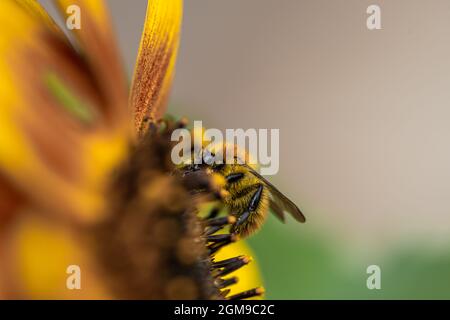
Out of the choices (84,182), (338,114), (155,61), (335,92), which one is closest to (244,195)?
(155,61)

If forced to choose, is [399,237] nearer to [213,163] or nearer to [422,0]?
[213,163]

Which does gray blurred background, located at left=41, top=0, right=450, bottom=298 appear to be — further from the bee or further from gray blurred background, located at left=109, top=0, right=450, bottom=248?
the bee

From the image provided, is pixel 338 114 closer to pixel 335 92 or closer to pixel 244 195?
pixel 335 92

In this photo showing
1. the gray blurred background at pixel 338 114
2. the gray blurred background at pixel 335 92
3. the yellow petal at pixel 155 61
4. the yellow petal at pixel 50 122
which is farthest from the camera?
the gray blurred background at pixel 335 92

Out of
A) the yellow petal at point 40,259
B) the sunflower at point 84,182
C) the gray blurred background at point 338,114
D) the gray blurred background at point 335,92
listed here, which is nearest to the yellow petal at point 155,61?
the sunflower at point 84,182

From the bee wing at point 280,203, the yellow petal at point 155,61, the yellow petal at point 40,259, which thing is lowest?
the yellow petal at point 40,259

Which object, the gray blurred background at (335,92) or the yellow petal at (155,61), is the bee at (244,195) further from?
the gray blurred background at (335,92)
